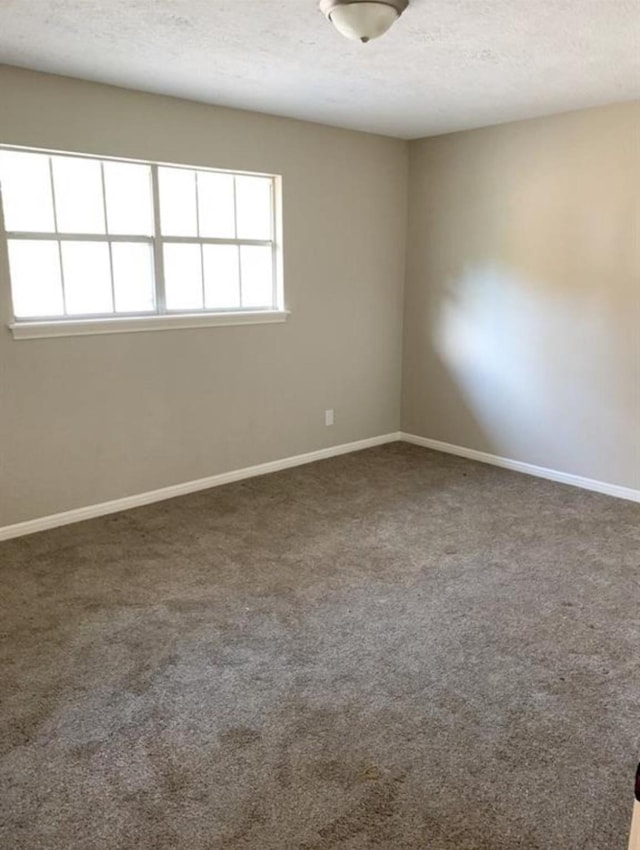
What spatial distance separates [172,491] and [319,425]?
1356mm

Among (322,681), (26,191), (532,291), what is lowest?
(322,681)

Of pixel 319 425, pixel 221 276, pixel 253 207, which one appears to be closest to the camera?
pixel 221 276

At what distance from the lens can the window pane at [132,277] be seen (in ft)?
12.9

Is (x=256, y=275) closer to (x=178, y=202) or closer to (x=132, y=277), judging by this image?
(x=178, y=202)

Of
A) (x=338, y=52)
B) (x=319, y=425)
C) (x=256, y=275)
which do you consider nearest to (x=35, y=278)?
(x=256, y=275)

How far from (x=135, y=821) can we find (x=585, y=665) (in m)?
1.69

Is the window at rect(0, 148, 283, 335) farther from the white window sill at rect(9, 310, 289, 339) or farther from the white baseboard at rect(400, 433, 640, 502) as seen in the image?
the white baseboard at rect(400, 433, 640, 502)

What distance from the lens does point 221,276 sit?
4441 millimetres

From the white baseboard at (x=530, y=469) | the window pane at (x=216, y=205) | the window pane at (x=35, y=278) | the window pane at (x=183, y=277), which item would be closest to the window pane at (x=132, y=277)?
the window pane at (x=183, y=277)

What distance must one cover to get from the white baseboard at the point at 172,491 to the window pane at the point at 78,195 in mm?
1656

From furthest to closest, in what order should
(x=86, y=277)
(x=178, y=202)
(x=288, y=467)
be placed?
(x=288, y=467) < (x=178, y=202) < (x=86, y=277)

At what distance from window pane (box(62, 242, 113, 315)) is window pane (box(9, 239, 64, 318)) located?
0.06 m

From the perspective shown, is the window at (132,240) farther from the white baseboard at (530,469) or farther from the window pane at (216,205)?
the white baseboard at (530,469)

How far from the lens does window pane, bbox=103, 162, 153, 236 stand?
151 inches
